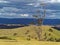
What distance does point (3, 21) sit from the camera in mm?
63000

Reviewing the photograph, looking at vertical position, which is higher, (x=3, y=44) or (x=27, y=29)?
(x=3, y=44)

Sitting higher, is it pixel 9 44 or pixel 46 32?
pixel 9 44

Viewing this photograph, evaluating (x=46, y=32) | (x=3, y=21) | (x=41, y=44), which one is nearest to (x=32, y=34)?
(x=46, y=32)

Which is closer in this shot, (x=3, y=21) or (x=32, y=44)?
(x=32, y=44)

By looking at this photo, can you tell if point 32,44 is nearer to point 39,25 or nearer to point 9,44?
point 9,44

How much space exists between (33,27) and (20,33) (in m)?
2.05

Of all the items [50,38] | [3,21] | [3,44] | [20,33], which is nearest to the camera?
[3,44]

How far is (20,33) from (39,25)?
228 cm

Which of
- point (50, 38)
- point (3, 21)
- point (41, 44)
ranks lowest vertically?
point (3, 21)

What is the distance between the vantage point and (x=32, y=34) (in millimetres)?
32844

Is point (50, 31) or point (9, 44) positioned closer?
point (9, 44)

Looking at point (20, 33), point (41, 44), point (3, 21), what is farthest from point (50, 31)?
point (3, 21)

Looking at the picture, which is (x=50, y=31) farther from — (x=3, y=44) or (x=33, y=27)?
(x=3, y=44)

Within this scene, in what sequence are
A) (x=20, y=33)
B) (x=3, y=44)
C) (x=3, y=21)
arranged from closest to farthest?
(x=3, y=44) → (x=20, y=33) → (x=3, y=21)
